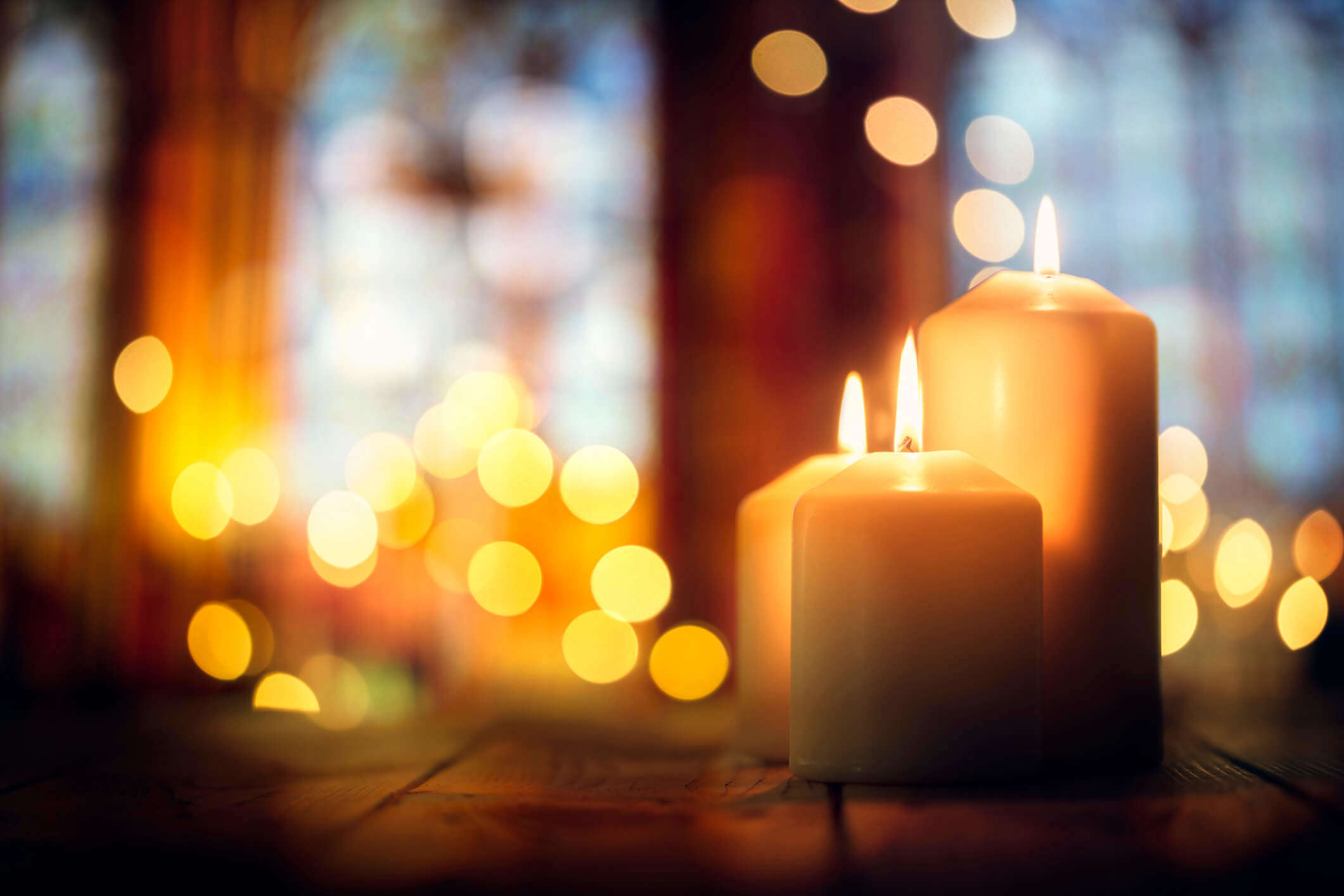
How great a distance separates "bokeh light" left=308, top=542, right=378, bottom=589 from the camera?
1.41 meters

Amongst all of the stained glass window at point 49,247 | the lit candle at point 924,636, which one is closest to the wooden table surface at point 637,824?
the lit candle at point 924,636

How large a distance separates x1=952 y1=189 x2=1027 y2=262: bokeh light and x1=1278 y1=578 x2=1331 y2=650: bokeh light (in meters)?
0.58

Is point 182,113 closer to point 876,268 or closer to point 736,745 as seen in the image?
point 876,268

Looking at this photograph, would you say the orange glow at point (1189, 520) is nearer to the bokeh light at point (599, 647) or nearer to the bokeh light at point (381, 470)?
the bokeh light at point (599, 647)

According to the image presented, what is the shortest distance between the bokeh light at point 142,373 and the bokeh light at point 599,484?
21.8 inches


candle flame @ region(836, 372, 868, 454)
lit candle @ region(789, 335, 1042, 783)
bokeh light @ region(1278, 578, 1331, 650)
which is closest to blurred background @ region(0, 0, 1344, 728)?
bokeh light @ region(1278, 578, 1331, 650)

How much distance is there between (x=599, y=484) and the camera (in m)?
1.45

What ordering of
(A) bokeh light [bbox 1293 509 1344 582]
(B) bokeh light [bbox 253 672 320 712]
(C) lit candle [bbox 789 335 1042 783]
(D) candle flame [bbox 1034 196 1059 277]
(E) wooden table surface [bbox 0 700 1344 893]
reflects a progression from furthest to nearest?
(A) bokeh light [bbox 1293 509 1344 582] → (B) bokeh light [bbox 253 672 320 712] → (D) candle flame [bbox 1034 196 1059 277] → (C) lit candle [bbox 789 335 1042 783] → (E) wooden table surface [bbox 0 700 1344 893]

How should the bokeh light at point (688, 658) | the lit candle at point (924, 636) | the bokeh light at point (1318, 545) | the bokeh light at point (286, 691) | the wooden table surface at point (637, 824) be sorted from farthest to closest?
the bokeh light at point (1318, 545) < the bokeh light at point (688, 658) < the bokeh light at point (286, 691) < the lit candle at point (924, 636) < the wooden table surface at point (637, 824)

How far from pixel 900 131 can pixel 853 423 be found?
928mm

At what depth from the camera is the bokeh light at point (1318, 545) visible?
1.39m

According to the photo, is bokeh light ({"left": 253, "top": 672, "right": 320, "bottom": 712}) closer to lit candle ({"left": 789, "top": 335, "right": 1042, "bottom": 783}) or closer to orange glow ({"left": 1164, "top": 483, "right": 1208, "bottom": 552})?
lit candle ({"left": 789, "top": 335, "right": 1042, "bottom": 783})

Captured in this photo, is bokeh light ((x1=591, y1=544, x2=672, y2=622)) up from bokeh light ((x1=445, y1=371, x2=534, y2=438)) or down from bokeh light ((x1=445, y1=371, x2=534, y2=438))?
down

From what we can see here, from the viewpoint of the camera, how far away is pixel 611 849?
0.28 metres
